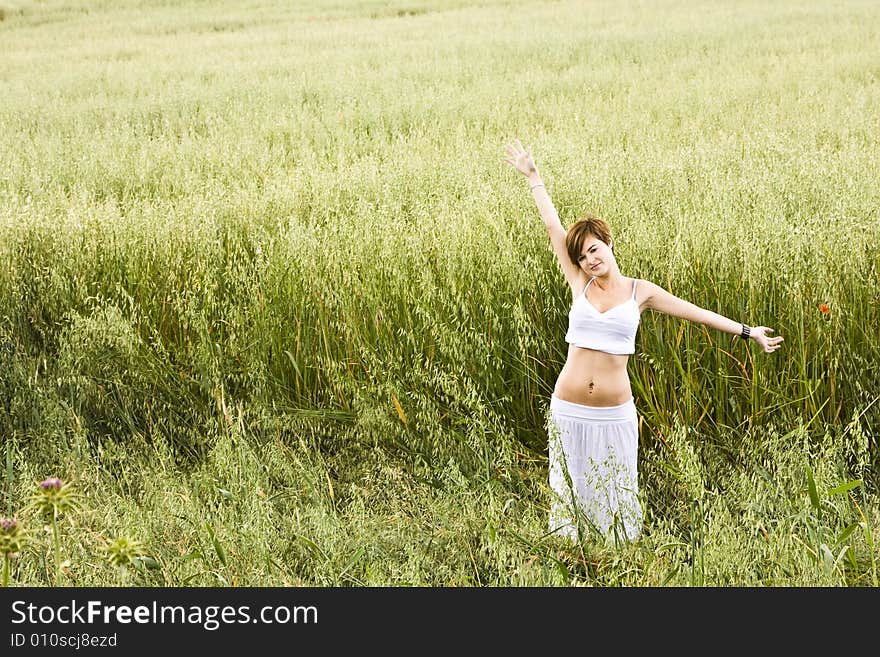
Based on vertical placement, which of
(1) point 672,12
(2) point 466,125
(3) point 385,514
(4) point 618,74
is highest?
(1) point 672,12

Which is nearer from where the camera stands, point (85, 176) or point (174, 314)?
point (174, 314)

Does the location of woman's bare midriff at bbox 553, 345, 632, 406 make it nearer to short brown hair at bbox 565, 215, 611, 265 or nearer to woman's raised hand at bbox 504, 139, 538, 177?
short brown hair at bbox 565, 215, 611, 265

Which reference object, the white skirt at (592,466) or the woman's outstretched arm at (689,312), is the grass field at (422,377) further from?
the woman's outstretched arm at (689,312)

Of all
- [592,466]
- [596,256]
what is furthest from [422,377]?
[596,256]

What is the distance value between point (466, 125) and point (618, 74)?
2353 mm

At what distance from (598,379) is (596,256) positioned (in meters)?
0.26

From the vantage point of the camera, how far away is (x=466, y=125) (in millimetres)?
5480

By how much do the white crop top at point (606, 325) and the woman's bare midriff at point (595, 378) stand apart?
28 millimetres

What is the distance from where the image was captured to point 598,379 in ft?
5.39

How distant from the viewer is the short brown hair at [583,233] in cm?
158

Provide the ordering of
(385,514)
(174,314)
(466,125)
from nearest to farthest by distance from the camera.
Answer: (385,514) < (174,314) < (466,125)

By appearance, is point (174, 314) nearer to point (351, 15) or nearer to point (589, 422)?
point (589, 422)

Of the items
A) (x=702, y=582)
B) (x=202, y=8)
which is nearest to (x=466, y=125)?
(x=702, y=582)

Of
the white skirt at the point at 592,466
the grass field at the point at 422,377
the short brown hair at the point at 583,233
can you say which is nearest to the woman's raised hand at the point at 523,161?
the short brown hair at the point at 583,233
